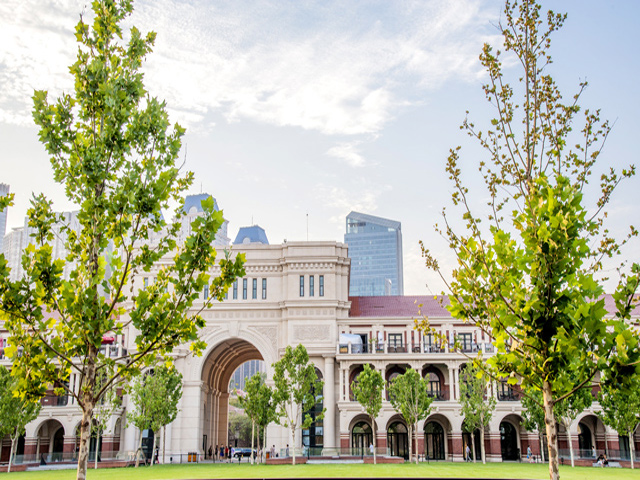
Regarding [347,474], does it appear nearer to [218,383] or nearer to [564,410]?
[564,410]

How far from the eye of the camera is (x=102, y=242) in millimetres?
11047

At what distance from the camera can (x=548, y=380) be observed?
34.4 feet

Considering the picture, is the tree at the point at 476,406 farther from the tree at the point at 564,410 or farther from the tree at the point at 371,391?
the tree at the point at 371,391

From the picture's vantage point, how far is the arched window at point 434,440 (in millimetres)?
55031

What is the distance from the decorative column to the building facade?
87 mm

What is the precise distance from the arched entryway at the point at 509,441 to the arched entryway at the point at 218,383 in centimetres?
2535

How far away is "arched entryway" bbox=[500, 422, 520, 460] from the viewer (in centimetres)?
5416

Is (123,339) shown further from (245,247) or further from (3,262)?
(3,262)

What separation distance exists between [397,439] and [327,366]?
9677 mm

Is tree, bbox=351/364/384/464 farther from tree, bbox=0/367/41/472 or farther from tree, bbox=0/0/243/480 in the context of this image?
tree, bbox=0/0/243/480

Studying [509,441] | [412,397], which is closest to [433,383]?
[509,441]

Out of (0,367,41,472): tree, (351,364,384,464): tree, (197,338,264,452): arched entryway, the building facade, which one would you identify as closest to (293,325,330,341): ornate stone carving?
the building facade

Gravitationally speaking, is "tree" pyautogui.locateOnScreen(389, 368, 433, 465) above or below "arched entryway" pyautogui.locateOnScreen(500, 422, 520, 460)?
above

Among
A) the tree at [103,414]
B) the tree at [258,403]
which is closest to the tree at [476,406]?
the tree at [258,403]
